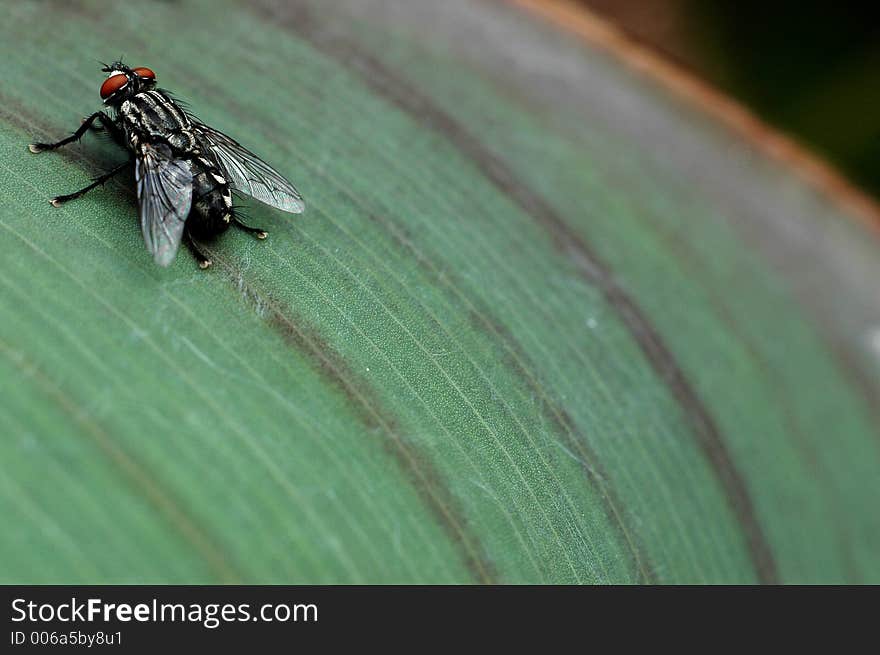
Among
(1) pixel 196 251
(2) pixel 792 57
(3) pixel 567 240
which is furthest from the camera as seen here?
(2) pixel 792 57

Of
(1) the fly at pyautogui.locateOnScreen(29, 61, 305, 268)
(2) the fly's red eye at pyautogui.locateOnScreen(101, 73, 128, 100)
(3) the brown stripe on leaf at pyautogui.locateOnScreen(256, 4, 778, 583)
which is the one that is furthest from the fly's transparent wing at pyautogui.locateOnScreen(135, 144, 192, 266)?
(3) the brown stripe on leaf at pyautogui.locateOnScreen(256, 4, 778, 583)

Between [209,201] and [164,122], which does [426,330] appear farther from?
[164,122]

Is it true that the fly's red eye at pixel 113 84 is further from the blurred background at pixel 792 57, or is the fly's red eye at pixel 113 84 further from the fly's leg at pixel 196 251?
the blurred background at pixel 792 57

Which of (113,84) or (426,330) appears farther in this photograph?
(113,84)

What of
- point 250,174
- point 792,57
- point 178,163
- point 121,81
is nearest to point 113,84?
point 121,81

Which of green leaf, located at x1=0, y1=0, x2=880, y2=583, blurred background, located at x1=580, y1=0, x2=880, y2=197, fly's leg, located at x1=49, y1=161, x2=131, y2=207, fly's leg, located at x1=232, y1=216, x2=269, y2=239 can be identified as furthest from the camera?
blurred background, located at x1=580, y1=0, x2=880, y2=197

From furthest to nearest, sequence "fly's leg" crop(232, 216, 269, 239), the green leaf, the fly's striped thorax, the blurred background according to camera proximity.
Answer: the blurred background, the fly's striped thorax, "fly's leg" crop(232, 216, 269, 239), the green leaf

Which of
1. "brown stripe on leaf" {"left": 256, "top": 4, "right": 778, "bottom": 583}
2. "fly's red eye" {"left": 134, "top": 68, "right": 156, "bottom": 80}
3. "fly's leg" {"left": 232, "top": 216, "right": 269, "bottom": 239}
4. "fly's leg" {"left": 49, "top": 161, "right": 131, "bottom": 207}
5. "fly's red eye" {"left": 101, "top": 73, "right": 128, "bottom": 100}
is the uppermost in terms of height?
"brown stripe on leaf" {"left": 256, "top": 4, "right": 778, "bottom": 583}

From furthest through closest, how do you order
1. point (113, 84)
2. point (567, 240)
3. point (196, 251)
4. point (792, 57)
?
point (792, 57) < point (567, 240) < point (113, 84) < point (196, 251)

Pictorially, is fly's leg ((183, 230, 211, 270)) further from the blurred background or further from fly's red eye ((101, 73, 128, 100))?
the blurred background
